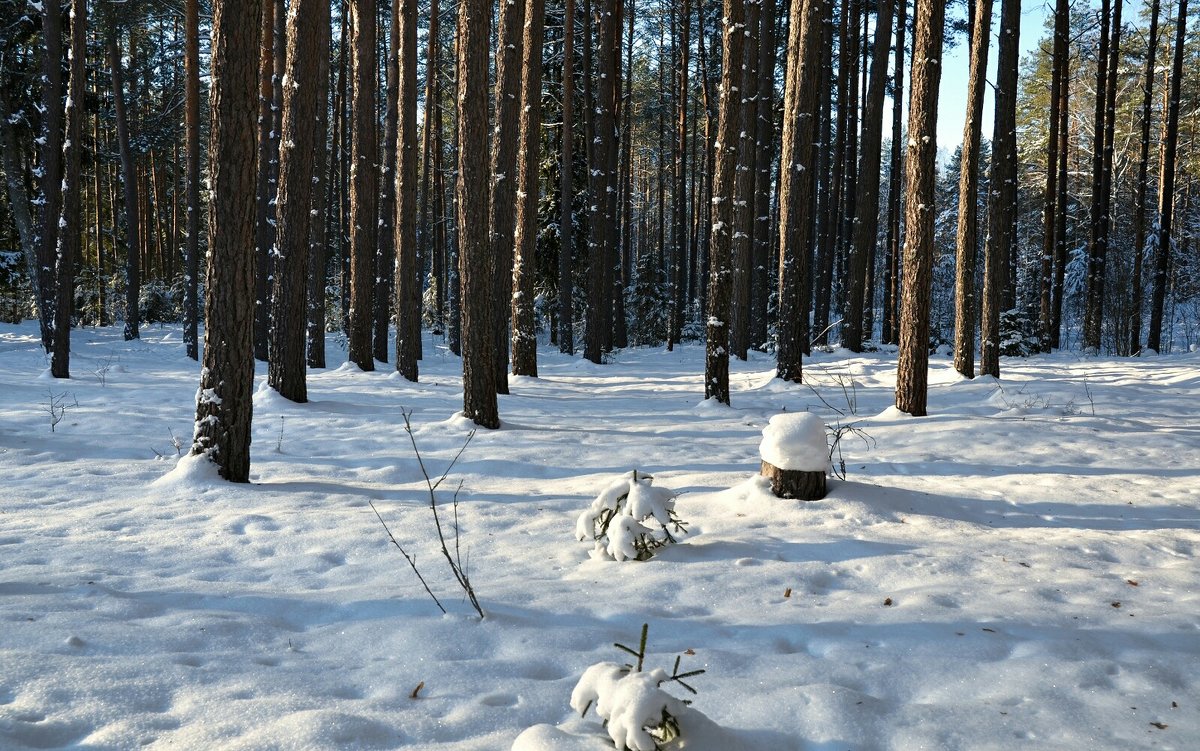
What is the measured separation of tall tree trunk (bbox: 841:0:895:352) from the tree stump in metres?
11.9

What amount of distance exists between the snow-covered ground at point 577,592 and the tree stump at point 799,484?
0.12 m

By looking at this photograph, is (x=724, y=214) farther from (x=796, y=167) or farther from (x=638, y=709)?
(x=638, y=709)

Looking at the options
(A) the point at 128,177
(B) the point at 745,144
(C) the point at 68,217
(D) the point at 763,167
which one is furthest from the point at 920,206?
(A) the point at 128,177

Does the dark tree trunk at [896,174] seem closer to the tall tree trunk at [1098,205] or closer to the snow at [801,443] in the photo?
the tall tree trunk at [1098,205]

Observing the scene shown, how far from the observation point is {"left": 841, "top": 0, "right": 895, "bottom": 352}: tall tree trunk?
584 inches

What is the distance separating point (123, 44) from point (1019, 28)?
90.5ft

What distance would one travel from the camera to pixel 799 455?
4953mm

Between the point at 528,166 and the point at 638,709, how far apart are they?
1056 cm

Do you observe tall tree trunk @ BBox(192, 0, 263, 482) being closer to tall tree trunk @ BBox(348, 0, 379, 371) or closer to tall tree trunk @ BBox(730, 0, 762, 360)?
tall tree trunk @ BBox(730, 0, 762, 360)

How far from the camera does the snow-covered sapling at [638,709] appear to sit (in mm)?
1971

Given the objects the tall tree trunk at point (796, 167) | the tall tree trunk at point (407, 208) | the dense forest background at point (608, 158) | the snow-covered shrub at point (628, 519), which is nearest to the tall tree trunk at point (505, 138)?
the dense forest background at point (608, 158)

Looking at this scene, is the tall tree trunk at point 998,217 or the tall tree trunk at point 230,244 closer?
the tall tree trunk at point 230,244

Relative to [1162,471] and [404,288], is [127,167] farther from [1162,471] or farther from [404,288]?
[1162,471]

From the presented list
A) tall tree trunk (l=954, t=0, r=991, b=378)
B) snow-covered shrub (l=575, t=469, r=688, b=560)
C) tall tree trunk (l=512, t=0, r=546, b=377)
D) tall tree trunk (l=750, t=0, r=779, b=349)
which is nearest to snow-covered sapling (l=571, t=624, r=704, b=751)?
snow-covered shrub (l=575, t=469, r=688, b=560)
